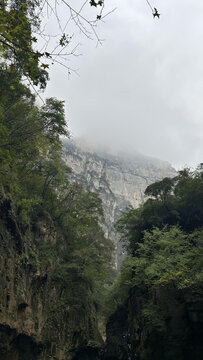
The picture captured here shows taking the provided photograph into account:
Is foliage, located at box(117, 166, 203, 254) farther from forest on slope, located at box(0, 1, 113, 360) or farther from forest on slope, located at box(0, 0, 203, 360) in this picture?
forest on slope, located at box(0, 1, 113, 360)

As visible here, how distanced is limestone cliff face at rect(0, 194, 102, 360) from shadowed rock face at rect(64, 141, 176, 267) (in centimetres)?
7256

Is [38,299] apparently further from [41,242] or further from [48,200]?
[48,200]

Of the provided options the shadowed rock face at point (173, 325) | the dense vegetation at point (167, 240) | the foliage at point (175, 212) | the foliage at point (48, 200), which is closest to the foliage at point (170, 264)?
the dense vegetation at point (167, 240)

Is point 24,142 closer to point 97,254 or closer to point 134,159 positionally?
point 97,254

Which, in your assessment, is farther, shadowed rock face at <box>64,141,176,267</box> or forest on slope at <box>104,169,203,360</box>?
shadowed rock face at <box>64,141,176,267</box>

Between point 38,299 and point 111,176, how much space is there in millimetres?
112667

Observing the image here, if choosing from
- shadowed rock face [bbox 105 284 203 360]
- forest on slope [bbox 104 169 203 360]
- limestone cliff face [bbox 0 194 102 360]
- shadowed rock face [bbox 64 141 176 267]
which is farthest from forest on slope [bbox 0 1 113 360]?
shadowed rock face [bbox 64 141 176 267]

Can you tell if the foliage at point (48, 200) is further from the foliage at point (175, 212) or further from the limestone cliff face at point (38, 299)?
the foliage at point (175, 212)

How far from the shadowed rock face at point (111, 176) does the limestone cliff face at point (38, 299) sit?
72.6 meters

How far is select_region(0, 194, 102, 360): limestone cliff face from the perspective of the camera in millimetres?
12651

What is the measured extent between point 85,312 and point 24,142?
47.7 feet

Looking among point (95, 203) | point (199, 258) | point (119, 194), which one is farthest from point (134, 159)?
point (199, 258)

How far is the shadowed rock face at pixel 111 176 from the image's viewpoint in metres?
111

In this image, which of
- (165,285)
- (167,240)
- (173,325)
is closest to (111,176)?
(167,240)
